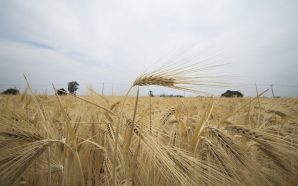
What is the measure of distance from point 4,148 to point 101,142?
0.63 metres

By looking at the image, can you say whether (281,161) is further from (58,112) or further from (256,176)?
(58,112)

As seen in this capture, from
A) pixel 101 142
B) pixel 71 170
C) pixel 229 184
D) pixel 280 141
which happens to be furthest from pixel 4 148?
pixel 280 141

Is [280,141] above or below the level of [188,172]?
above

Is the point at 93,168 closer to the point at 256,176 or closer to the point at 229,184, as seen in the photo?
the point at 229,184

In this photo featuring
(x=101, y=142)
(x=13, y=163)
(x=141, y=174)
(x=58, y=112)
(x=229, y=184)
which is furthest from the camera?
(x=58, y=112)

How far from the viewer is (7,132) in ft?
3.62

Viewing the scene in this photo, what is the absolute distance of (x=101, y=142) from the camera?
62.0 inches

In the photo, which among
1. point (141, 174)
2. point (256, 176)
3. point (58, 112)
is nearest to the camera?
point (256, 176)

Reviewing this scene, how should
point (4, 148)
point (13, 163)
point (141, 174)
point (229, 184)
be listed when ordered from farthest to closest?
1. point (141, 174)
2. point (229, 184)
3. point (4, 148)
4. point (13, 163)

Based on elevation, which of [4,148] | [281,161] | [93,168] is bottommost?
[93,168]

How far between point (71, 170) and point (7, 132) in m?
0.46


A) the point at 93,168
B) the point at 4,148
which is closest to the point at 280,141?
the point at 93,168

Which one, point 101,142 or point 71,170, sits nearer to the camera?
point 71,170

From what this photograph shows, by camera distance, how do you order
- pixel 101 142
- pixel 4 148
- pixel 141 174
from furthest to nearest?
1. pixel 101 142
2. pixel 141 174
3. pixel 4 148
